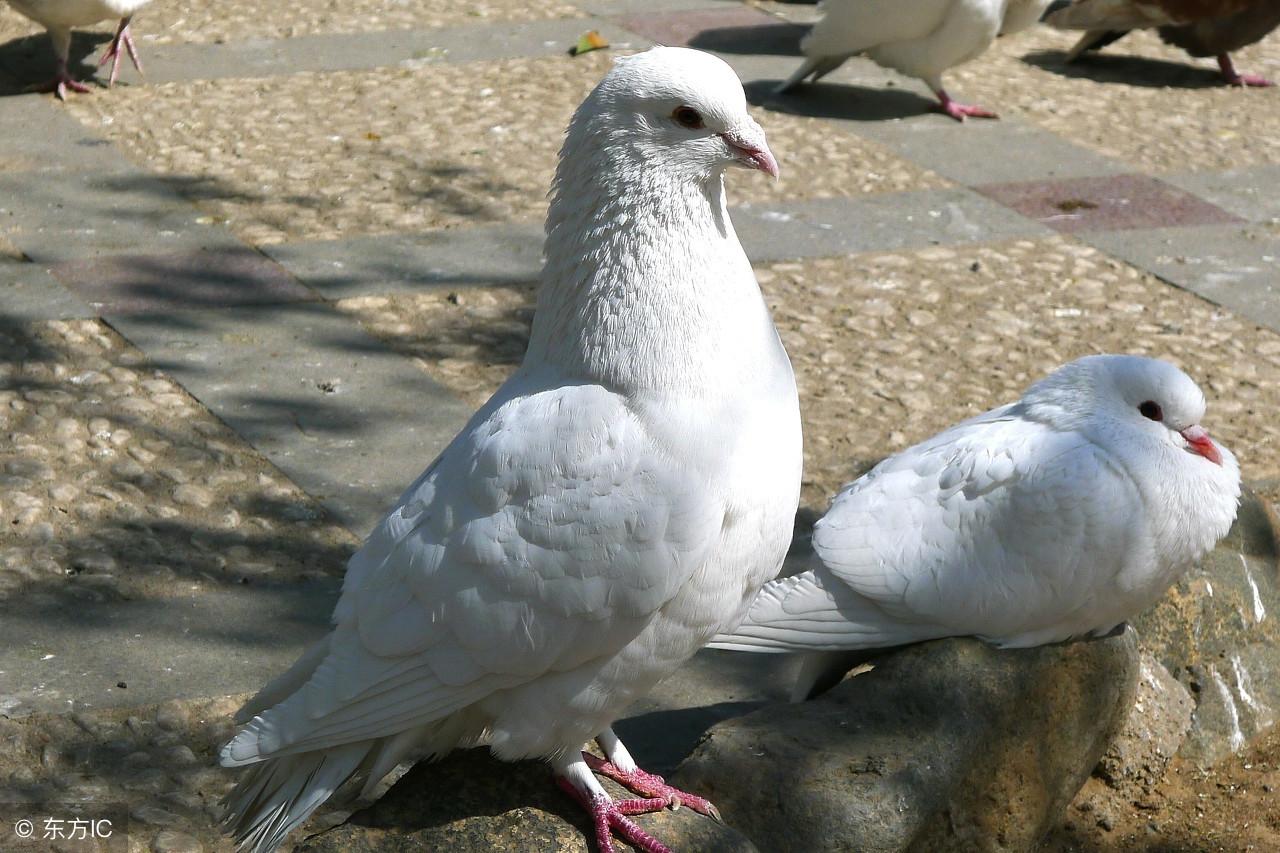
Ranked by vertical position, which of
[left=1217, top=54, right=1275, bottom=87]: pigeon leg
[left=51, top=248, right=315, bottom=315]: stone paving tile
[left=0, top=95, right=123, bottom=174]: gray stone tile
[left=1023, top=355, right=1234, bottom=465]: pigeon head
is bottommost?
[left=51, top=248, right=315, bottom=315]: stone paving tile

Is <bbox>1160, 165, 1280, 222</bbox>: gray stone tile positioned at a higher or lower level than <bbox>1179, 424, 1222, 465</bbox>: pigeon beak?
lower

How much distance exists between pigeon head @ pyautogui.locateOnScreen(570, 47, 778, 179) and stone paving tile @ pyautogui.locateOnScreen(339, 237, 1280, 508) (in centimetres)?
224

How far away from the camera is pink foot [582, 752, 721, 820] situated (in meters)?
3.00

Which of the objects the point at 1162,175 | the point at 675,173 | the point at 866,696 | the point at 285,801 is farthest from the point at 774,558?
the point at 1162,175

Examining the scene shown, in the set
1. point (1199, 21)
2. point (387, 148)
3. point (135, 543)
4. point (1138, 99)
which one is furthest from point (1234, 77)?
point (135, 543)

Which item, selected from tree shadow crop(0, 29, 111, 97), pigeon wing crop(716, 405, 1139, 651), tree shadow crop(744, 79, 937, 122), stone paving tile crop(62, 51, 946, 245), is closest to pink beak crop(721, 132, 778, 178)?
pigeon wing crop(716, 405, 1139, 651)

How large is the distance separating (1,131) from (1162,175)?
20.2ft

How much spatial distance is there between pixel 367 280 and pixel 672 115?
3702mm

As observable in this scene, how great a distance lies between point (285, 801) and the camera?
2.93m

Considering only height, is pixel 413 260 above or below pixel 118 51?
below

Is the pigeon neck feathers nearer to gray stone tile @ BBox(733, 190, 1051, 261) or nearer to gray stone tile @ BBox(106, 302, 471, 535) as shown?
gray stone tile @ BBox(106, 302, 471, 535)

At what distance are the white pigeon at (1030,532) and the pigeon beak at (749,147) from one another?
1.06 metres

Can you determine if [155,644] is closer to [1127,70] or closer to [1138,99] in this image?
[1138,99]

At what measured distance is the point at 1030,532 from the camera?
11.2 feet
